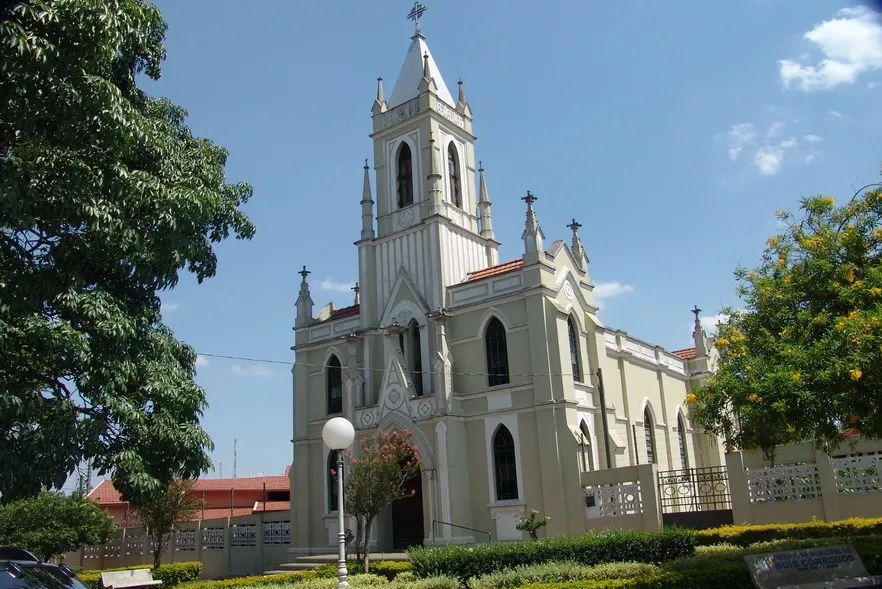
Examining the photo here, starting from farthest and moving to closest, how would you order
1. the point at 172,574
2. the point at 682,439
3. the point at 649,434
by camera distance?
the point at 682,439 → the point at 649,434 → the point at 172,574

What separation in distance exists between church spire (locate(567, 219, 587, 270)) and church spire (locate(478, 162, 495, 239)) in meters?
3.09

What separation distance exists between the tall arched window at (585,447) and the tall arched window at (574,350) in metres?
1.60

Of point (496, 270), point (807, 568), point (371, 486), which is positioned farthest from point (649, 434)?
point (807, 568)

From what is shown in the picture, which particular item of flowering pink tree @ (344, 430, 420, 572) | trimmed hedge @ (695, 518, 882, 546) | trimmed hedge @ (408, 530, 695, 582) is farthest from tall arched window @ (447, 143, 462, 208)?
trimmed hedge @ (408, 530, 695, 582)

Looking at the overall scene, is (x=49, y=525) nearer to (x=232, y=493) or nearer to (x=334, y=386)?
(x=334, y=386)

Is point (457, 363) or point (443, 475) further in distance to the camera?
point (457, 363)

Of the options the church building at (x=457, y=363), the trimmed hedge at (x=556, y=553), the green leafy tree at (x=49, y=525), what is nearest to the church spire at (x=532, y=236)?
the church building at (x=457, y=363)

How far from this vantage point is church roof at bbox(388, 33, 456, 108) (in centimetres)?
3119

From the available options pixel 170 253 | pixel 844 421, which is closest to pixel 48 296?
pixel 170 253

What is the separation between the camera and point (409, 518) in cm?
2755

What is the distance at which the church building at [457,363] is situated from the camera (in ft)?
83.4

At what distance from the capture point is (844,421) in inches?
471

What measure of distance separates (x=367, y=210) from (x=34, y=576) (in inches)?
872

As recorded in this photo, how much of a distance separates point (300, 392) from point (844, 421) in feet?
74.4
